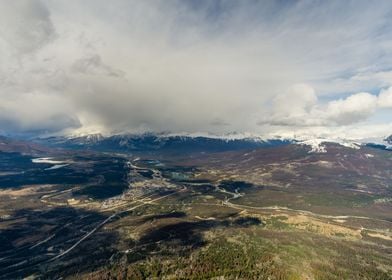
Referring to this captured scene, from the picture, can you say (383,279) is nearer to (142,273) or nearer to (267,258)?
(267,258)

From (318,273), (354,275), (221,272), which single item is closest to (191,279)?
(221,272)

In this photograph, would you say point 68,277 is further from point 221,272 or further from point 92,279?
point 221,272

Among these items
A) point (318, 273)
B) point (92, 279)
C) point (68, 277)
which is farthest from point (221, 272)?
point (68, 277)

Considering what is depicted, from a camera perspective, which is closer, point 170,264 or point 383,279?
point 383,279

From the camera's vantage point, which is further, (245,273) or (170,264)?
(170,264)

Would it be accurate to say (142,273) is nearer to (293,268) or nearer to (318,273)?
(293,268)

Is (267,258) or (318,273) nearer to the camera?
(318,273)

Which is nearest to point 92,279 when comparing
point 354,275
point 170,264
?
point 170,264
